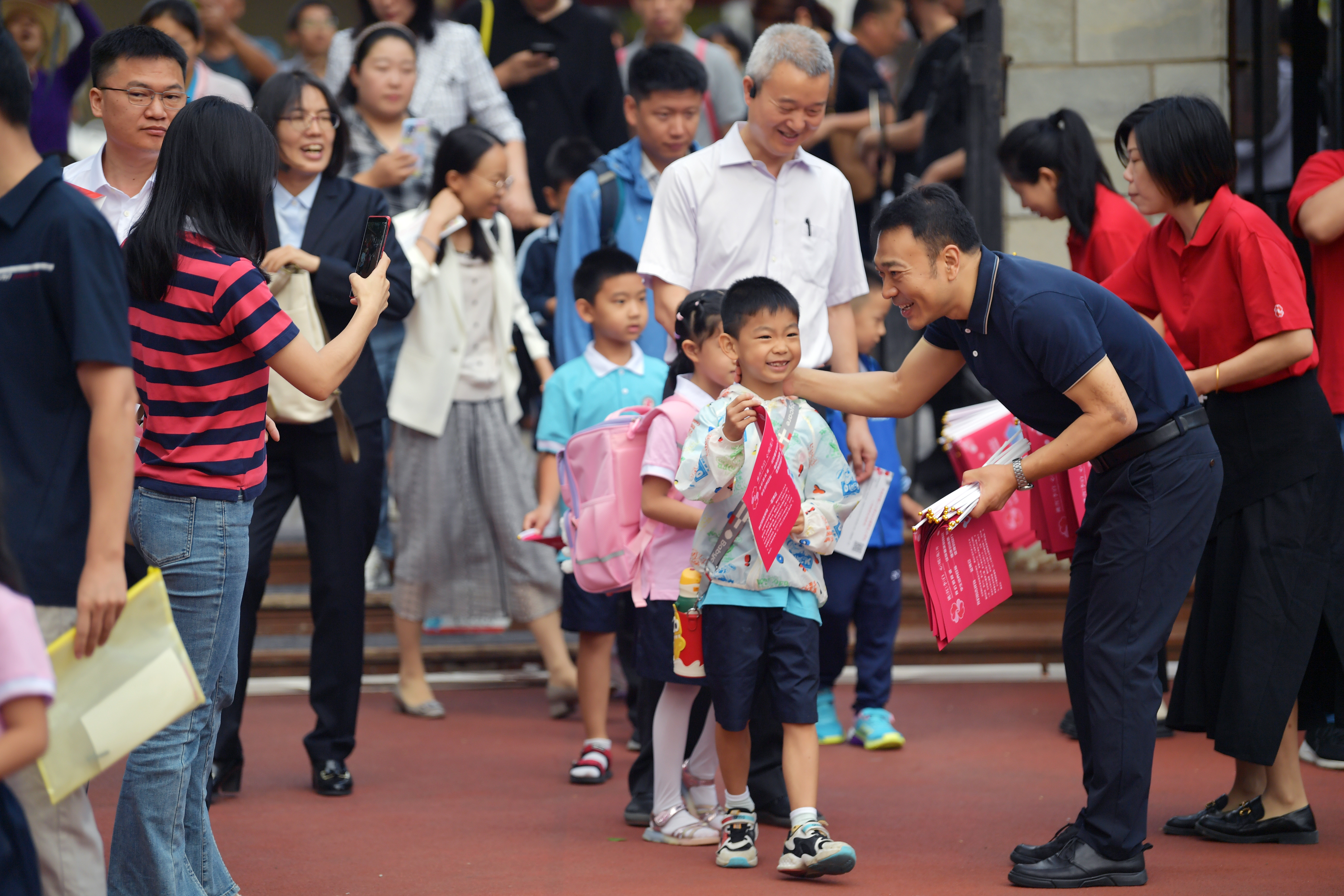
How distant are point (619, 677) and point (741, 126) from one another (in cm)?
271

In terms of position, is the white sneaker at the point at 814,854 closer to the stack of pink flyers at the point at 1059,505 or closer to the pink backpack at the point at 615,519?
the pink backpack at the point at 615,519

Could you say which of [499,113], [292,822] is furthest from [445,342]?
[292,822]

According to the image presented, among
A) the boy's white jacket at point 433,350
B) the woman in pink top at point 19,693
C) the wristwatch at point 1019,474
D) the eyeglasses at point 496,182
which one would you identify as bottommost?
the woman in pink top at point 19,693

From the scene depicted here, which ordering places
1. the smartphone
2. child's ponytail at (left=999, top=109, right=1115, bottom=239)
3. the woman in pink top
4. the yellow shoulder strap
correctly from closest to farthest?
the woman in pink top
the smartphone
child's ponytail at (left=999, top=109, right=1115, bottom=239)
the yellow shoulder strap

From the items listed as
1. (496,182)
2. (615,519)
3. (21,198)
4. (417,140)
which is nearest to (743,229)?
(615,519)

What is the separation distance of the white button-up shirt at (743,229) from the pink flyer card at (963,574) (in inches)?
41.7

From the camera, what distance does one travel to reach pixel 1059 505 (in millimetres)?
4328

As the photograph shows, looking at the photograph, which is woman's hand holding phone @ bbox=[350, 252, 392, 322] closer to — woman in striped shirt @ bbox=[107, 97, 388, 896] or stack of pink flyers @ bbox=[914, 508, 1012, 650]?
woman in striped shirt @ bbox=[107, 97, 388, 896]

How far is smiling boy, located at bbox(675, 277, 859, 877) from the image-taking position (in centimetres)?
389

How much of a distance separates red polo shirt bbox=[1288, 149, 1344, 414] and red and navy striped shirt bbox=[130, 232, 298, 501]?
10.7ft

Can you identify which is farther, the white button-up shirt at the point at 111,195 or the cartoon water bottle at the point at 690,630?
the cartoon water bottle at the point at 690,630

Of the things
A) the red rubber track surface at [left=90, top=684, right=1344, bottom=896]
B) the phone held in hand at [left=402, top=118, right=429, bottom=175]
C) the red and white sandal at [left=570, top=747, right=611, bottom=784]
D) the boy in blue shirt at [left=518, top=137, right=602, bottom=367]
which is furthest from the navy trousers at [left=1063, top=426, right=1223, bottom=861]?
the boy in blue shirt at [left=518, top=137, right=602, bottom=367]

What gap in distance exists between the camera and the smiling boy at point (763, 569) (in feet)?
12.8

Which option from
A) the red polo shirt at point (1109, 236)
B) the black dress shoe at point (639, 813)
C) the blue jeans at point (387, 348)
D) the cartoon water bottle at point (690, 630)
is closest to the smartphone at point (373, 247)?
the cartoon water bottle at point (690, 630)
